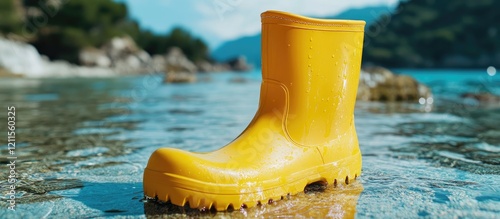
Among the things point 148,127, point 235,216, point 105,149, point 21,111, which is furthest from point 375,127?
point 21,111

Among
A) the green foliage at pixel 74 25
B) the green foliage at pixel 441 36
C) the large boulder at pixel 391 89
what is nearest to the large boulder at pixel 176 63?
the green foliage at pixel 74 25

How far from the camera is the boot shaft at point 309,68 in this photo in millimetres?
2523

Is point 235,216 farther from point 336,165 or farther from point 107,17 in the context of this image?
point 107,17

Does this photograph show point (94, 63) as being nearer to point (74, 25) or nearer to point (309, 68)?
point (74, 25)

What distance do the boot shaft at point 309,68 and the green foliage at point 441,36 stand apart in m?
73.6

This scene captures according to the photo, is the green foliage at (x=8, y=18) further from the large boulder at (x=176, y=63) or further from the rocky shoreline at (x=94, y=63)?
the large boulder at (x=176, y=63)

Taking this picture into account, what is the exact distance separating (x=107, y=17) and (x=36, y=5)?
30.6 feet

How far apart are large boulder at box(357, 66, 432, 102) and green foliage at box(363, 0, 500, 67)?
64111 mm

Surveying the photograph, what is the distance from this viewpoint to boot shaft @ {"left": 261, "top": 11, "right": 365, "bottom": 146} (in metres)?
2.52

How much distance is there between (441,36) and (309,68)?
7983cm

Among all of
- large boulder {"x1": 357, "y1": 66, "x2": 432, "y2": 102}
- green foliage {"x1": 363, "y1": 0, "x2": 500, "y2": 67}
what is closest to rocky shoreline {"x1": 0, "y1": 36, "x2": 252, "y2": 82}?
large boulder {"x1": 357, "y1": 66, "x2": 432, "y2": 102}

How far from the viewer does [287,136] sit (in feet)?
8.32

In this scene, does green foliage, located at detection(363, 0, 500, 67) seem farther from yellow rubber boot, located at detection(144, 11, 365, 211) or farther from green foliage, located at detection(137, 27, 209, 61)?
yellow rubber boot, located at detection(144, 11, 365, 211)

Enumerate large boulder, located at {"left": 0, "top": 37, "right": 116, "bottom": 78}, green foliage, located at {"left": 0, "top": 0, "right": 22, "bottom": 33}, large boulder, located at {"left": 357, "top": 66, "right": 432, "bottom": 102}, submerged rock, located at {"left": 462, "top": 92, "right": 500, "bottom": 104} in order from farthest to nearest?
green foliage, located at {"left": 0, "top": 0, "right": 22, "bottom": 33} < large boulder, located at {"left": 0, "top": 37, "right": 116, "bottom": 78} < large boulder, located at {"left": 357, "top": 66, "right": 432, "bottom": 102} < submerged rock, located at {"left": 462, "top": 92, "right": 500, "bottom": 104}
